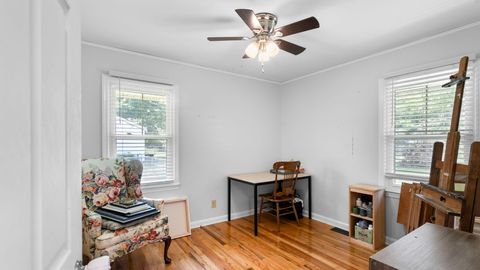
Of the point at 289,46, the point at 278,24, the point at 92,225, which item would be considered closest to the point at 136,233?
the point at 92,225

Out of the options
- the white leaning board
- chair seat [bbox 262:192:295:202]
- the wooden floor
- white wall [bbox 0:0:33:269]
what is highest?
white wall [bbox 0:0:33:269]

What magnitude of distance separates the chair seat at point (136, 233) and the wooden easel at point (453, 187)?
222 cm

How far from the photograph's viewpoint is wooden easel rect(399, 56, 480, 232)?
1.24 m

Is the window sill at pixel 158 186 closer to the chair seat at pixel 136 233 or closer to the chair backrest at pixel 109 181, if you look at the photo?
the chair backrest at pixel 109 181

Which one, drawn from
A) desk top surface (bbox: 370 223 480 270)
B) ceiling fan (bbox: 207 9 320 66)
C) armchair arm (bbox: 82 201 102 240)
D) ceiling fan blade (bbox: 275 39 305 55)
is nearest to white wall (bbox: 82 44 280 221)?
armchair arm (bbox: 82 201 102 240)

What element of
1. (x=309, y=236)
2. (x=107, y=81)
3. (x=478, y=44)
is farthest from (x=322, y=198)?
(x=107, y=81)

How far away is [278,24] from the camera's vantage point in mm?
2270

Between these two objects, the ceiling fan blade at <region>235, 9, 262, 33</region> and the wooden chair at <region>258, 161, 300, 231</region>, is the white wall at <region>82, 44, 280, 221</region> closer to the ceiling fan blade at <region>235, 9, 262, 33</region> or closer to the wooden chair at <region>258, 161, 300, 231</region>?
the wooden chair at <region>258, 161, 300, 231</region>

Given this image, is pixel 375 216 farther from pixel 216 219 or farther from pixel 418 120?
pixel 216 219

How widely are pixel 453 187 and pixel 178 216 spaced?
287 cm

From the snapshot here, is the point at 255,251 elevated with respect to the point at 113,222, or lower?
lower

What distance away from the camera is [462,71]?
4.81 ft

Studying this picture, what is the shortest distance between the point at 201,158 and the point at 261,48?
77.1 inches

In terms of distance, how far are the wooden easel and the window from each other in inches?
109
